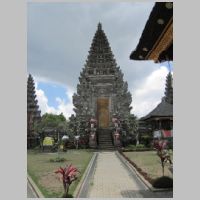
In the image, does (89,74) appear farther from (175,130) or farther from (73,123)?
(175,130)

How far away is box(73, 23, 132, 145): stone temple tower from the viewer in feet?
113

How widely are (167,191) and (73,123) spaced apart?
83.5 feet

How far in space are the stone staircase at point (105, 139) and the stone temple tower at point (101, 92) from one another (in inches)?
41.8

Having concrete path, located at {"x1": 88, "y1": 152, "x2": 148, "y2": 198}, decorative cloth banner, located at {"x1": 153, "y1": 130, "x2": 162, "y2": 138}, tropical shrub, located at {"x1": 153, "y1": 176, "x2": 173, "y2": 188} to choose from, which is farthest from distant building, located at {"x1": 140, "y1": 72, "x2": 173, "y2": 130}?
tropical shrub, located at {"x1": 153, "y1": 176, "x2": 173, "y2": 188}

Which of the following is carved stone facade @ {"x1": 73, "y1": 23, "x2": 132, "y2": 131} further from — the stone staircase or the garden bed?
the garden bed

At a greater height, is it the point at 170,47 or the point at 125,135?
the point at 170,47

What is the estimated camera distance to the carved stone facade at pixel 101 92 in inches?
1357

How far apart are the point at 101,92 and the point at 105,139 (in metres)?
4.73

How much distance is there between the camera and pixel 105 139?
32875mm

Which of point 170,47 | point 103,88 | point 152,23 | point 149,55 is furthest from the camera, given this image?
point 103,88


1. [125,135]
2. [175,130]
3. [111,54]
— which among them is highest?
[111,54]

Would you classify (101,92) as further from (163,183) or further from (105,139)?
(163,183)

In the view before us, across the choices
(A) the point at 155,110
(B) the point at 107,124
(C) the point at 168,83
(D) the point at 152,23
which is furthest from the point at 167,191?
(C) the point at 168,83

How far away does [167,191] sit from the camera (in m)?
9.43
